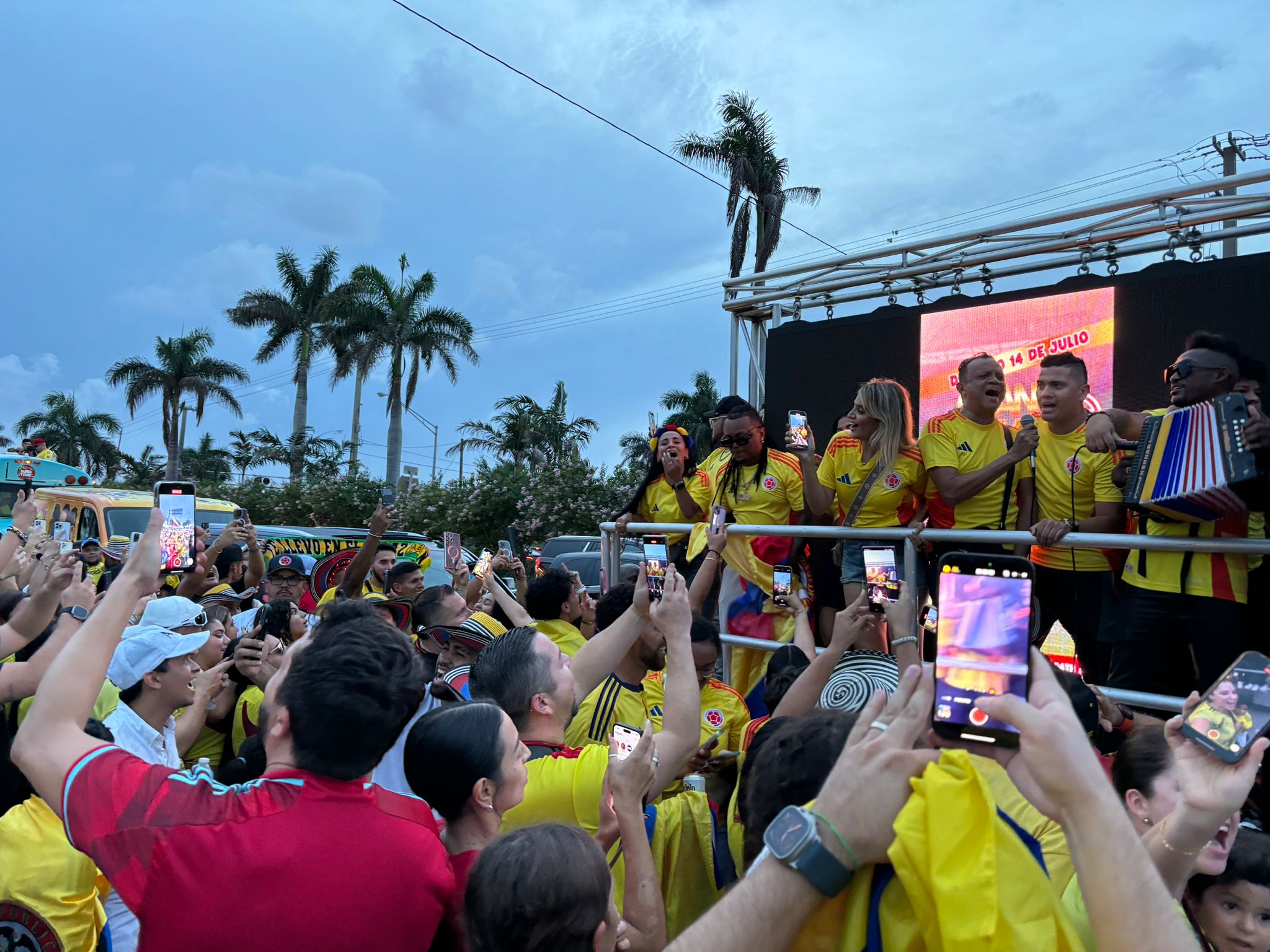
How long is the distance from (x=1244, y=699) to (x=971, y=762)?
664 millimetres

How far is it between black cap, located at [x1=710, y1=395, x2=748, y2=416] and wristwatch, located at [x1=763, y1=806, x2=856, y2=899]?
5.08 meters

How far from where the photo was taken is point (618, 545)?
675cm

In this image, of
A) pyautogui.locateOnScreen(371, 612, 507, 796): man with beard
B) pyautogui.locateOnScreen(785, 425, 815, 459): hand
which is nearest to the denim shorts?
pyautogui.locateOnScreen(785, 425, 815, 459): hand

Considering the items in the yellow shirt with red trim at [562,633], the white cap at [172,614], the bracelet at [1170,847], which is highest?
the white cap at [172,614]

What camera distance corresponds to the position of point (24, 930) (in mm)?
2707

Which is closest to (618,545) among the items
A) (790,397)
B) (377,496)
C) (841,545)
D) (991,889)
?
(841,545)

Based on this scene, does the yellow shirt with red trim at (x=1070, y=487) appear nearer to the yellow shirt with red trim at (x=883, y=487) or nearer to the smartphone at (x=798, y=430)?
the yellow shirt with red trim at (x=883, y=487)

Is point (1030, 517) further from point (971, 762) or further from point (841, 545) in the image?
point (971, 762)

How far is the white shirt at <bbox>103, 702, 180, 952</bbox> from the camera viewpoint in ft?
9.87

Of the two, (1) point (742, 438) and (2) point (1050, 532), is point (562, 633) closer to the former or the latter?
(1) point (742, 438)

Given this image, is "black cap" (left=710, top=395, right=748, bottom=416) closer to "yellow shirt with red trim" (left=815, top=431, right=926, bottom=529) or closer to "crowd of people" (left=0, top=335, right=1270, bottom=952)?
"yellow shirt with red trim" (left=815, top=431, right=926, bottom=529)

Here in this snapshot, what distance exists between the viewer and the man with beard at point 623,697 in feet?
12.8

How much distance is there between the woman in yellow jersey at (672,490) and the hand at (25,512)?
135 inches

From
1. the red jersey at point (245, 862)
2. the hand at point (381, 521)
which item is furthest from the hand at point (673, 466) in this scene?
the red jersey at point (245, 862)
